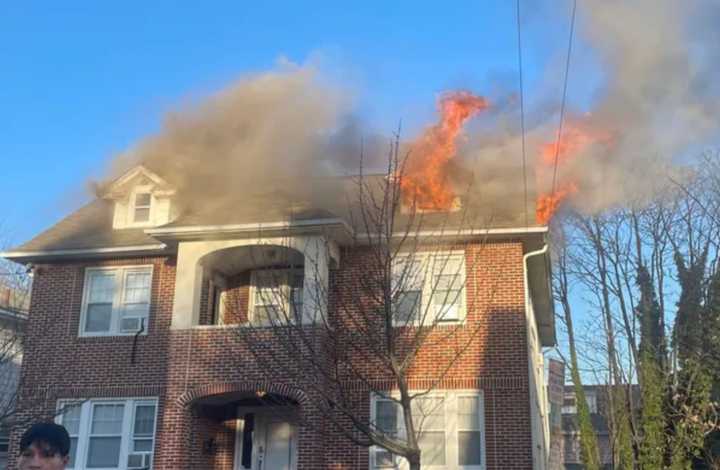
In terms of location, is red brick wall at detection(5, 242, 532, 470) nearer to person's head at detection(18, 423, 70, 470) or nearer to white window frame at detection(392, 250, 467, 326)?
white window frame at detection(392, 250, 467, 326)

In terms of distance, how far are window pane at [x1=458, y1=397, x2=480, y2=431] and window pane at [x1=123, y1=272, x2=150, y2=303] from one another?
20.9ft

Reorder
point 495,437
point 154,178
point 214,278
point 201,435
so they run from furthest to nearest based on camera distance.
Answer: point 154,178 → point 214,278 → point 201,435 → point 495,437

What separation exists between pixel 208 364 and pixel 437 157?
5627 millimetres

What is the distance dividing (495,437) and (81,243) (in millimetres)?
8764

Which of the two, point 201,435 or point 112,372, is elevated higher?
point 112,372

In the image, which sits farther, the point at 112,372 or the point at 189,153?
the point at 189,153

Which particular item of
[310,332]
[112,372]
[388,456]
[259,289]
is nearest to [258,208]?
[259,289]

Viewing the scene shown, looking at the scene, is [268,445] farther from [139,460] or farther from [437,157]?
[437,157]

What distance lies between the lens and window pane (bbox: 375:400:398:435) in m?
13.5

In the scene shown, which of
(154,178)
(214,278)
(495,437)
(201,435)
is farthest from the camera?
(154,178)

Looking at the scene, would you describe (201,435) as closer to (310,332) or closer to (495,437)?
(310,332)

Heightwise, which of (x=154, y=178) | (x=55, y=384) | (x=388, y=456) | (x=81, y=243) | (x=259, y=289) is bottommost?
(x=388, y=456)

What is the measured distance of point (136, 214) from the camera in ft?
53.6

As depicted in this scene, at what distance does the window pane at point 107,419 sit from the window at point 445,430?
4.84 meters
